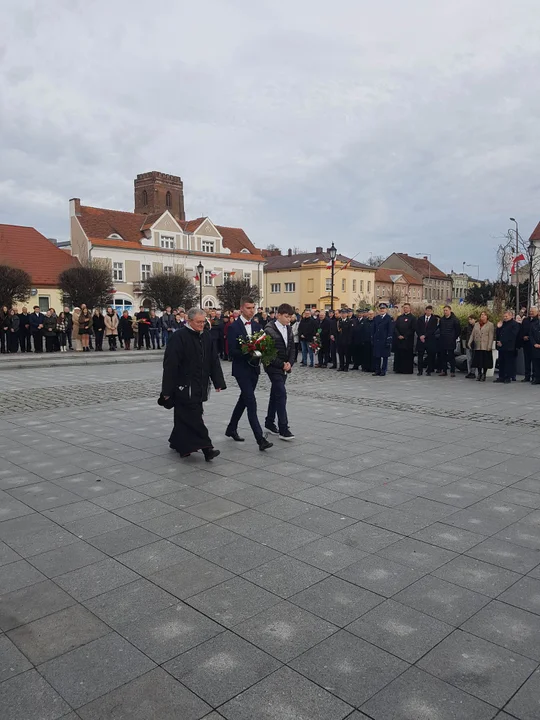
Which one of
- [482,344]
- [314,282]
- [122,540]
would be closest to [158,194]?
[314,282]

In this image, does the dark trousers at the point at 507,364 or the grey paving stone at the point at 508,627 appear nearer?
the grey paving stone at the point at 508,627

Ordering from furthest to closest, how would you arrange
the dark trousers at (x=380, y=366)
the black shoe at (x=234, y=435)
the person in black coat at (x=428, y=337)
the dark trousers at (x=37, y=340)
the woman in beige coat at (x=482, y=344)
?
1. the dark trousers at (x=37, y=340)
2. the dark trousers at (x=380, y=366)
3. the person in black coat at (x=428, y=337)
4. the woman in beige coat at (x=482, y=344)
5. the black shoe at (x=234, y=435)

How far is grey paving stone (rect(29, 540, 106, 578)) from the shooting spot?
4395 millimetres

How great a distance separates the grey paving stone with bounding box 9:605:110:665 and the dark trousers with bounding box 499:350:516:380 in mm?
14193

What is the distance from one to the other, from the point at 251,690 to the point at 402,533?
7.76 ft

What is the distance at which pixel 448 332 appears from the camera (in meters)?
16.9

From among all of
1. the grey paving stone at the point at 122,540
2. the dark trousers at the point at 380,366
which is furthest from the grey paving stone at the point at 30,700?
the dark trousers at the point at 380,366

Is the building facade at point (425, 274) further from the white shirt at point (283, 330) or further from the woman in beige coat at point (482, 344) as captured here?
the white shirt at point (283, 330)

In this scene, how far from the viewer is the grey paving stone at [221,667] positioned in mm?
2977

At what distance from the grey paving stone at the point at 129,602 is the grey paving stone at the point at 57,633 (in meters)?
0.07

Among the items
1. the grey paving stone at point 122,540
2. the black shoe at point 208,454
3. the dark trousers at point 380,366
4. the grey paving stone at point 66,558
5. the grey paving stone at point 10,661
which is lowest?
the grey paving stone at point 10,661

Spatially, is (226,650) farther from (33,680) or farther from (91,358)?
(91,358)

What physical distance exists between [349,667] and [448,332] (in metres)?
14.7

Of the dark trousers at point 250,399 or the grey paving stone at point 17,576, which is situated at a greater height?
the dark trousers at point 250,399
